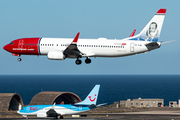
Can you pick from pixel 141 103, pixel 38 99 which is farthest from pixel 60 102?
pixel 141 103

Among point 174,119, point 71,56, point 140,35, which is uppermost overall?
point 140,35

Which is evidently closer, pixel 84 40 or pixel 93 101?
pixel 84 40

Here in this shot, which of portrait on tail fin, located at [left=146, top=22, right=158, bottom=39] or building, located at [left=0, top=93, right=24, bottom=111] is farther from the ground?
portrait on tail fin, located at [left=146, top=22, right=158, bottom=39]

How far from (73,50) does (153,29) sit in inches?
723

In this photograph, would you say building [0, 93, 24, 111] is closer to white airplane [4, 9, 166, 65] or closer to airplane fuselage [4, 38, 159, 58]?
white airplane [4, 9, 166, 65]

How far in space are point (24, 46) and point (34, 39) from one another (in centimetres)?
262

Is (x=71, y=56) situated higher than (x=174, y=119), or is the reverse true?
(x=71, y=56)

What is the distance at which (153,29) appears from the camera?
7294 cm

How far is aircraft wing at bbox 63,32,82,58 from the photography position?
6712cm

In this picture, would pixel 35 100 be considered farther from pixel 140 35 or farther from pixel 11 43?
pixel 140 35

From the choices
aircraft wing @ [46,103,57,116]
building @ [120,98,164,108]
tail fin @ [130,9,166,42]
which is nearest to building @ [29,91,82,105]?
building @ [120,98,164,108]

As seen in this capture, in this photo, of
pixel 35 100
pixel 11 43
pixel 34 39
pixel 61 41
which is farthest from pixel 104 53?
pixel 35 100

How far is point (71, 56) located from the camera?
7031 cm

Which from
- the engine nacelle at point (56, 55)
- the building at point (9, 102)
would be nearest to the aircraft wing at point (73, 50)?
the engine nacelle at point (56, 55)
